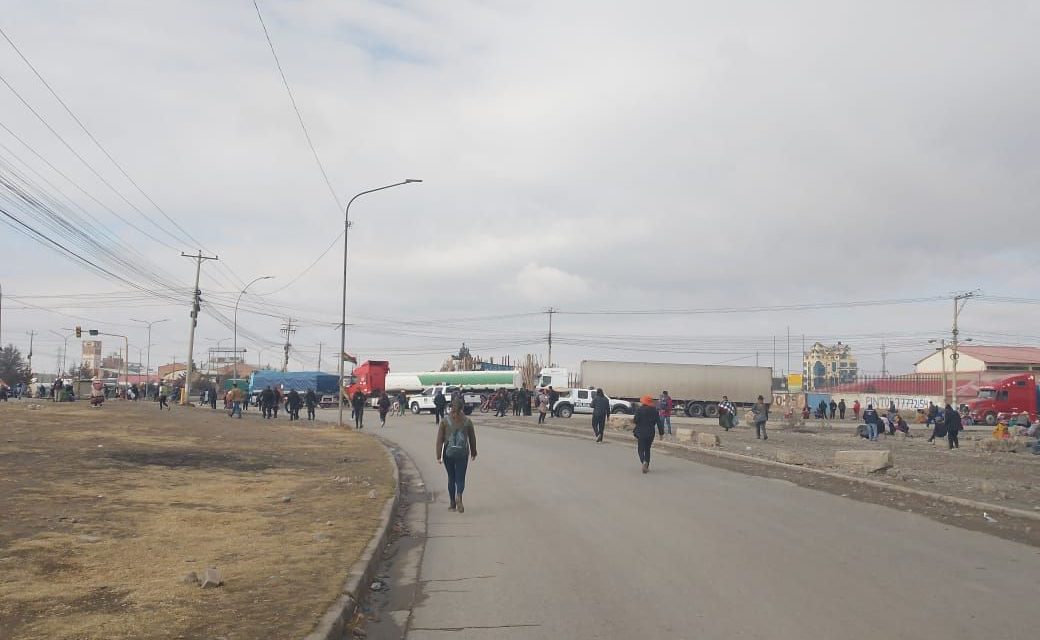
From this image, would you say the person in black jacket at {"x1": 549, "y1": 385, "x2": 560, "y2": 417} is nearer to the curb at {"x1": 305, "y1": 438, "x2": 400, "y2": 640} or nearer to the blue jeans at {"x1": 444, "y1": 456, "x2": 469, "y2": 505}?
the blue jeans at {"x1": 444, "y1": 456, "x2": 469, "y2": 505}

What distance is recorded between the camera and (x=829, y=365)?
177 metres

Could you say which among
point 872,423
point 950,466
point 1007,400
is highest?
point 1007,400

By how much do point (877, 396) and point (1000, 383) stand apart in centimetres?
2811

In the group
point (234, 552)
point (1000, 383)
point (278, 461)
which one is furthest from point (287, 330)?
point (234, 552)

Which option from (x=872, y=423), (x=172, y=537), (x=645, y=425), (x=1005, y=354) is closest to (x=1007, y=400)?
(x=872, y=423)

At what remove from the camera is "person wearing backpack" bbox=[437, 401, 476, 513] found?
12.2m

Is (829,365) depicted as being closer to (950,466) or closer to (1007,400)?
(1007,400)

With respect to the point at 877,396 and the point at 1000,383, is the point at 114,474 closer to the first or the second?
the point at 1000,383

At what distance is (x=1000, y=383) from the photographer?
5262 centimetres

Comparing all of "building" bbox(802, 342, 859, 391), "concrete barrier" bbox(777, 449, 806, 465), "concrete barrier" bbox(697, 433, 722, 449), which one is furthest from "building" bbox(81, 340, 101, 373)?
"concrete barrier" bbox(777, 449, 806, 465)

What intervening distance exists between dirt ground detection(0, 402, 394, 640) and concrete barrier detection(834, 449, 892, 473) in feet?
32.2

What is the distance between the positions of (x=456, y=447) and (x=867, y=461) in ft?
32.7

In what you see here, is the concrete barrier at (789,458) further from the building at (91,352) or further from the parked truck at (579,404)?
the building at (91,352)

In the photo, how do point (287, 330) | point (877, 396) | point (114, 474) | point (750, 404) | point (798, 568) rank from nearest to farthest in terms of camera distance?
1. point (798, 568)
2. point (114, 474)
3. point (750, 404)
4. point (877, 396)
5. point (287, 330)
